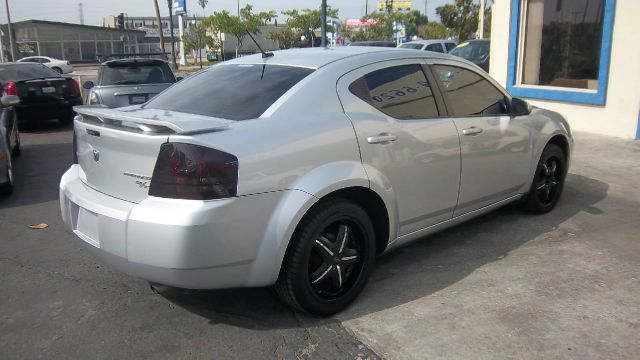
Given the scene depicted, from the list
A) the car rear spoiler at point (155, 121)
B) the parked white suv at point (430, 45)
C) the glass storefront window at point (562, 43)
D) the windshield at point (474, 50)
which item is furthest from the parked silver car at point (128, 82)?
the parked white suv at point (430, 45)

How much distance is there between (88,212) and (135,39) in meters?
71.8

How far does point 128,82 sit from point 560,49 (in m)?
8.24

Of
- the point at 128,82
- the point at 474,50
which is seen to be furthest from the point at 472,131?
the point at 474,50

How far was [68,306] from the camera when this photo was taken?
365 centimetres

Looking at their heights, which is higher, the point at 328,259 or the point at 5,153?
the point at 5,153

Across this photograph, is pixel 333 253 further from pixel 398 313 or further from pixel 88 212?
pixel 88 212

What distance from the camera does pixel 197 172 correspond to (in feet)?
9.16

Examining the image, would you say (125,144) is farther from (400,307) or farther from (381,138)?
(400,307)

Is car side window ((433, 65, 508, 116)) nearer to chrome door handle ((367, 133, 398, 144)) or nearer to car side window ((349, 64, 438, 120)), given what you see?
car side window ((349, 64, 438, 120))

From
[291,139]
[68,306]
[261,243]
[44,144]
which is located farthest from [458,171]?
[44,144]

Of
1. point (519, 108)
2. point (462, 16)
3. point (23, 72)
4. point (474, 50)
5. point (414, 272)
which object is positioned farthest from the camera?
point (462, 16)

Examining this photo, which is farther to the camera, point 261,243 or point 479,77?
point 479,77

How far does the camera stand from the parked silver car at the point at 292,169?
112 inches

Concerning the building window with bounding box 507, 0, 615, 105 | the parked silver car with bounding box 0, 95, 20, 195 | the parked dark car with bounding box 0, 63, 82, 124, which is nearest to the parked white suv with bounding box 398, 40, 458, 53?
the building window with bounding box 507, 0, 615, 105
